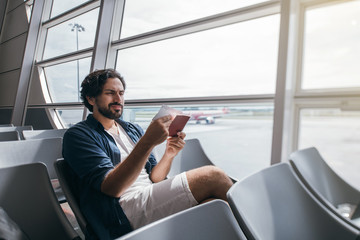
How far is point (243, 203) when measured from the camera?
811 mm

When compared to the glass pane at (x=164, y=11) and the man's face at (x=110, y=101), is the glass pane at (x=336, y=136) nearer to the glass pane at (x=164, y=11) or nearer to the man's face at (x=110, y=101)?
the glass pane at (x=164, y=11)

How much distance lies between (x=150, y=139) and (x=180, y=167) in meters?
0.86

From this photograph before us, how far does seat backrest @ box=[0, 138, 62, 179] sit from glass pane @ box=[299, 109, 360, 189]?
2059mm

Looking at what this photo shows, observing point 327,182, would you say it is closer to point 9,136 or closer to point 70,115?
point 9,136

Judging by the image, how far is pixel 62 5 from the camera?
4.99 metres

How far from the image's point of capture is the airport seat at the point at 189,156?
2006 millimetres

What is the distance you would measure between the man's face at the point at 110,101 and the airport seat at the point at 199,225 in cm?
110

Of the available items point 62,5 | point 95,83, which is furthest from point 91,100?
point 62,5

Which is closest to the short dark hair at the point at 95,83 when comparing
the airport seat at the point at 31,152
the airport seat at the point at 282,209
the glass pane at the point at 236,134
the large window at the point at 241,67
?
the airport seat at the point at 31,152

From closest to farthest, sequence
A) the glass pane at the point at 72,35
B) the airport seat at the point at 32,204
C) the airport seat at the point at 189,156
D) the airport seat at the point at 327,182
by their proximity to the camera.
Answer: the airport seat at the point at 32,204 < the airport seat at the point at 327,182 < the airport seat at the point at 189,156 < the glass pane at the point at 72,35

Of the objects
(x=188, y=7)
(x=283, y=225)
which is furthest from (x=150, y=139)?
(x=188, y=7)

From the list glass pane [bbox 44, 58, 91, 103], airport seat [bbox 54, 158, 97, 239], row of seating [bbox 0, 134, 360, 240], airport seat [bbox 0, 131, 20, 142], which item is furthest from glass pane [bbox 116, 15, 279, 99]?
airport seat [bbox 54, 158, 97, 239]

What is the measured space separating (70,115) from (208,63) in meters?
2.95

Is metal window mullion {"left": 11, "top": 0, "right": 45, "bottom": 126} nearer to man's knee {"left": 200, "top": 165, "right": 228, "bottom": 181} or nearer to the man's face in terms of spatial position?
the man's face
